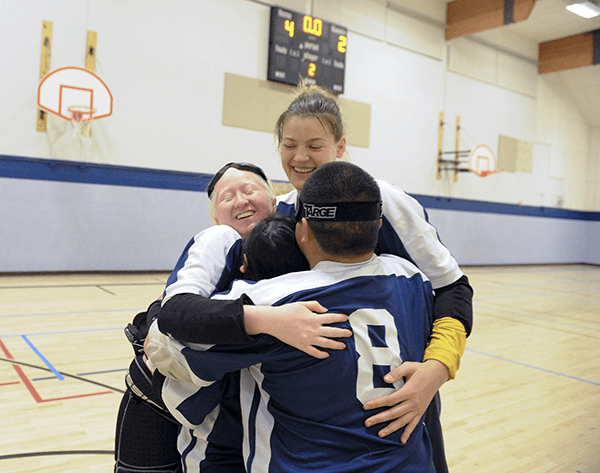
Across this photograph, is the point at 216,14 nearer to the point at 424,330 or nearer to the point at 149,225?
the point at 149,225

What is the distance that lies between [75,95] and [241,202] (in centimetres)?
575

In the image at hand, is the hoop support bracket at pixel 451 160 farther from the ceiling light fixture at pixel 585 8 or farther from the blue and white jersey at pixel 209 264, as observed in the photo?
the blue and white jersey at pixel 209 264

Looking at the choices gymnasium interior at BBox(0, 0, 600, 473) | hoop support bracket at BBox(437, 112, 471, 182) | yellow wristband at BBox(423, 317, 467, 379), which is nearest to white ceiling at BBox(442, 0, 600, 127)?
gymnasium interior at BBox(0, 0, 600, 473)

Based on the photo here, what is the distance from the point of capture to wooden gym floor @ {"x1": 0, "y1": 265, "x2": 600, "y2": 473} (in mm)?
2188

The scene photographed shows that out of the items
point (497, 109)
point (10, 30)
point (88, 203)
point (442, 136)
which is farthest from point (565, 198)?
point (10, 30)

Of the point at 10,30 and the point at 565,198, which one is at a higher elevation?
the point at 10,30

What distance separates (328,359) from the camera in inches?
36.7

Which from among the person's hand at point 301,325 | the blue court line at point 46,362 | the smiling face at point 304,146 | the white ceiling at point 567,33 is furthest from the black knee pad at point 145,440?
the white ceiling at point 567,33

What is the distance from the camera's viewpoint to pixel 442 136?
423 inches

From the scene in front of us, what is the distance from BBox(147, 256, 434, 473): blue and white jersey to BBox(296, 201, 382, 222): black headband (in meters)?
0.09

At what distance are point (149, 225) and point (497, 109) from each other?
8.56 metres

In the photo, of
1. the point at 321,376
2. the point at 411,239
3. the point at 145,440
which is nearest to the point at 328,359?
the point at 321,376

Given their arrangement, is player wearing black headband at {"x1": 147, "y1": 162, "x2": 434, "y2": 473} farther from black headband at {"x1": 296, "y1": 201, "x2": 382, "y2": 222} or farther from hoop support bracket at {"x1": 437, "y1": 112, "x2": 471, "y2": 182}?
hoop support bracket at {"x1": 437, "y1": 112, "x2": 471, "y2": 182}

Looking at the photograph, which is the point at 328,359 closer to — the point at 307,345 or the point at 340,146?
the point at 307,345
